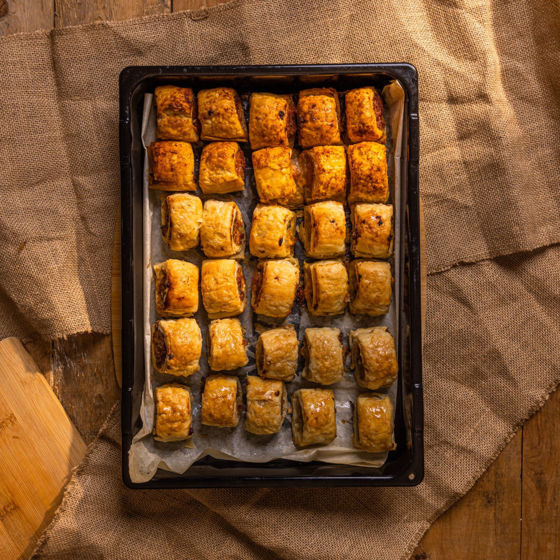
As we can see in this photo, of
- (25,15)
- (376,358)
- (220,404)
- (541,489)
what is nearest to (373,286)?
(376,358)

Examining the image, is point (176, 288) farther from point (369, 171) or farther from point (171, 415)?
point (369, 171)

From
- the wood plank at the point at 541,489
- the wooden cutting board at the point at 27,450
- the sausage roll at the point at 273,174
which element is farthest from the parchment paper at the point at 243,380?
the wood plank at the point at 541,489

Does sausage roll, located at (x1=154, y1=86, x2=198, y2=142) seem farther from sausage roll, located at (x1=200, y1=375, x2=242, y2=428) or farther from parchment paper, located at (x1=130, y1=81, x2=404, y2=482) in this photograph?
sausage roll, located at (x1=200, y1=375, x2=242, y2=428)

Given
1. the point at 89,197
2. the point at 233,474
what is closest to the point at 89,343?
the point at 89,197

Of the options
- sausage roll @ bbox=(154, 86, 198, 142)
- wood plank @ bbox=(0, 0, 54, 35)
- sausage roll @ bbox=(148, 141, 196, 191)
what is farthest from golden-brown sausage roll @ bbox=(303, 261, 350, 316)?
wood plank @ bbox=(0, 0, 54, 35)

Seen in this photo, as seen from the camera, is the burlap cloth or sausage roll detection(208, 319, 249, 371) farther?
the burlap cloth

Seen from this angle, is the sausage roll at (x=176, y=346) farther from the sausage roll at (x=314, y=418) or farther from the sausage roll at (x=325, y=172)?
the sausage roll at (x=325, y=172)
